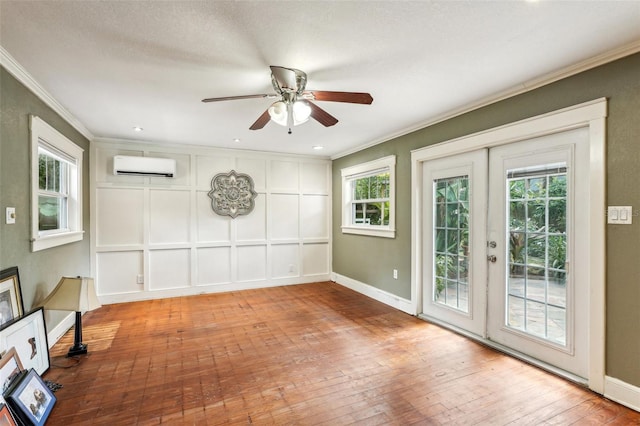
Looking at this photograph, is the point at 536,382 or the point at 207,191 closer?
the point at 536,382

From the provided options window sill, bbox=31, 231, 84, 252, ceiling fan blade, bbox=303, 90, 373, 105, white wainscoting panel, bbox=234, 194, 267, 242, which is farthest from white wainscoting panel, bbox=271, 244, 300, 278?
ceiling fan blade, bbox=303, 90, 373, 105

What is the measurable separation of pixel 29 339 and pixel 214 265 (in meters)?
2.78

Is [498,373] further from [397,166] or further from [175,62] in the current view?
[175,62]

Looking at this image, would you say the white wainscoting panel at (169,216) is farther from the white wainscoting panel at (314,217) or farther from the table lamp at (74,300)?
the white wainscoting panel at (314,217)

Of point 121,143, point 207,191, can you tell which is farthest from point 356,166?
point 121,143

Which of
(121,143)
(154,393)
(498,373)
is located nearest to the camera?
(154,393)

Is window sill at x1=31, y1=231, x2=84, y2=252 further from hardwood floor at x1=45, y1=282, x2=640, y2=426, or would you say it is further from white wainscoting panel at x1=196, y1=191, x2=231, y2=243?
white wainscoting panel at x1=196, y1=191, x2=231, y2=243

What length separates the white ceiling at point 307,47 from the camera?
1.66m

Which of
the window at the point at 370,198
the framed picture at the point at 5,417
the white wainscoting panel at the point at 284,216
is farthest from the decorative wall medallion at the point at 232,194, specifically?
the framed picture at the point at 5,417

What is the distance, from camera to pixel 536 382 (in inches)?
91.6

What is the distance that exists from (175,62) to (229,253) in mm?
3452

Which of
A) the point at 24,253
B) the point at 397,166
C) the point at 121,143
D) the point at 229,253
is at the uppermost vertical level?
the point at 121,143

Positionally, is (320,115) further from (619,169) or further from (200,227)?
(200,227)

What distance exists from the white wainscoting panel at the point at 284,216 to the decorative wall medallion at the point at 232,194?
1.33 feet
